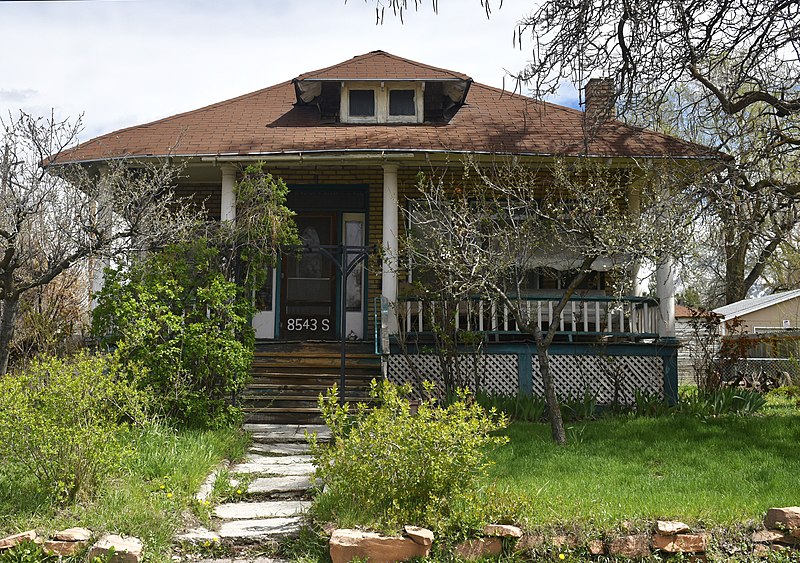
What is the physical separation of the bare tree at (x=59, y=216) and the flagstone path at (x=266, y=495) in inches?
121

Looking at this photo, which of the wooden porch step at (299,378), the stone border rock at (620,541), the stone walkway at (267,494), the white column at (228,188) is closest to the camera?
the stone border rock at (620,541)

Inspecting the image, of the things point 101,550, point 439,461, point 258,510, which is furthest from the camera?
point 258,510

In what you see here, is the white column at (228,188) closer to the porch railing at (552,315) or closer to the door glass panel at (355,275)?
the door glass panel at (355,275)

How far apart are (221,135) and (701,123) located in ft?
25.2

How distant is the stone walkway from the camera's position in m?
5.81

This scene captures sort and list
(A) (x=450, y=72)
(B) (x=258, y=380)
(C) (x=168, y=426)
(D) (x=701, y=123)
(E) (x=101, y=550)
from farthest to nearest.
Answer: (A) (x=450, y=72)
(B) (x=258, y=380)
(D) (x=701, y=123)
(C) (x=168, y=426)
(E) (x=101, y=550)

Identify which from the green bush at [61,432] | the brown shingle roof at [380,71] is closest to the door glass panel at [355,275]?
the brown shingle roof at [380,71]

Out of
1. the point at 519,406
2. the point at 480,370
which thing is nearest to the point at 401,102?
the point at 480,370

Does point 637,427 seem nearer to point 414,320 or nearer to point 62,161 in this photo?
point 414,320

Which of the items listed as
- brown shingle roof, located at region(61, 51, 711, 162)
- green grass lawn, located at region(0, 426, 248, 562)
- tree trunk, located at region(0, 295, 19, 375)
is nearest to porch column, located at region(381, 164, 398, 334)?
brown shingle roof, located at region(61, 51, 711, 162)

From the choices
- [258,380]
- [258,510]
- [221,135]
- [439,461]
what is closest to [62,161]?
[221,135]

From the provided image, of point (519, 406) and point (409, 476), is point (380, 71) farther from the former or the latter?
point (409, 476)

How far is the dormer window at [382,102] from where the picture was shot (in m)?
13.6

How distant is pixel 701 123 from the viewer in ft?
28.4
